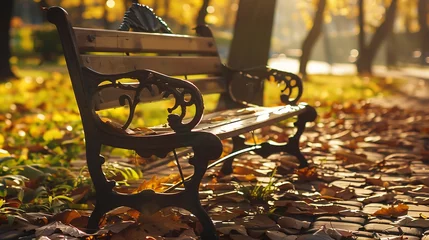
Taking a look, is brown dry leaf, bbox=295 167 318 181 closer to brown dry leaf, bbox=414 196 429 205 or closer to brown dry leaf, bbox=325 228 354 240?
A: brown dry leaf, bbox=414 196 429 205

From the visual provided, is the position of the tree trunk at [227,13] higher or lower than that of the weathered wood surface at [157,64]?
lower

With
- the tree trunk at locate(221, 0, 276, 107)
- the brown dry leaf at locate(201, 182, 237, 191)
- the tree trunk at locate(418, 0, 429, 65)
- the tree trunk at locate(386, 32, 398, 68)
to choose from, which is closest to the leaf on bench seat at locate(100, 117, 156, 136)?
the brown dry leaf at locate(201, 182, 237, 191)

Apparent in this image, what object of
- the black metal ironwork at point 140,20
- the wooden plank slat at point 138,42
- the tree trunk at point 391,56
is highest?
the black metal ironwork at point 140,20

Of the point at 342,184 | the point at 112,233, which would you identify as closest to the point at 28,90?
the point at 342,184

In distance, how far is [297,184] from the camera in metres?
5.28

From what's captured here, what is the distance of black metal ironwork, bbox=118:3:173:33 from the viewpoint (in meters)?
4.98

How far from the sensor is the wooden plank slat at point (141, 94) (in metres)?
4.15

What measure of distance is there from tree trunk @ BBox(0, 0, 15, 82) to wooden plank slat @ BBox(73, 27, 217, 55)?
→ 11.5m

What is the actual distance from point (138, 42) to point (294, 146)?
162 centimetres

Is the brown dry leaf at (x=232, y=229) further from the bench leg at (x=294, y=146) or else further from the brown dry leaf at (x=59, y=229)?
the bench leg at (x=294, y=146)

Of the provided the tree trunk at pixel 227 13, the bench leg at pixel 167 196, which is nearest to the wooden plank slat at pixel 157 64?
the bench leg at pixel 167 196

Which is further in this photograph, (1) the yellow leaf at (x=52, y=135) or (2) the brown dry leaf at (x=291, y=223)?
(1) the yellow leaf at (x=52, y=135)

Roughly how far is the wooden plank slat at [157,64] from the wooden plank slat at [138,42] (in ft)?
0.22

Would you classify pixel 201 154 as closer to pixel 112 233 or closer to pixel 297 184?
pixel 112 233
